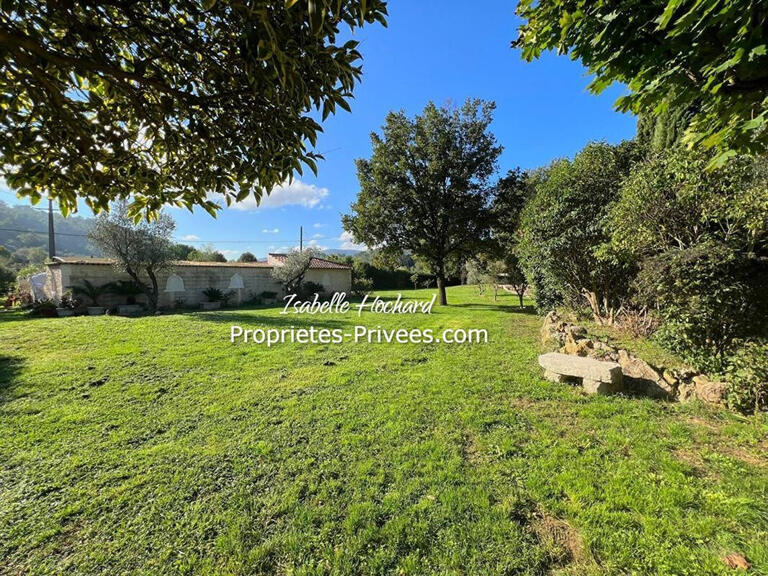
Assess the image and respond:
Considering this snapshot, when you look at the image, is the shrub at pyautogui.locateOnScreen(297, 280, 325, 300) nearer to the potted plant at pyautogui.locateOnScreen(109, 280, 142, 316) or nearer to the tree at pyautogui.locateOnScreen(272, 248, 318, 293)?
the tree at pyautogui.locateOnScreen(272, 248, 318, 293)

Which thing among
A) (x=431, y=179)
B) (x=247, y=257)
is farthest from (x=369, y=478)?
(x=247, y=257)

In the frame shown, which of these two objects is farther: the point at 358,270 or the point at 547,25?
the point at 358,270

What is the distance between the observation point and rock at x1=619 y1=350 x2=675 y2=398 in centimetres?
419

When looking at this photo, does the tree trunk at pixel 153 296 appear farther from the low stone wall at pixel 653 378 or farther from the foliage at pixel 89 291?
the low stone wall at pixel 653 378

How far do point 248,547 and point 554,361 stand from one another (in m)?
4.68

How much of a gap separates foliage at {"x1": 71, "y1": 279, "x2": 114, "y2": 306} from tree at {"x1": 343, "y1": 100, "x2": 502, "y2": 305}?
A: 40.5 ft

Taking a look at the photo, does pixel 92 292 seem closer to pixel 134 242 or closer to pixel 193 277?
pixel 134 242

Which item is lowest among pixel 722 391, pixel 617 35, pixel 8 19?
pixel 722 391

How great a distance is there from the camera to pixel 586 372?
448cm

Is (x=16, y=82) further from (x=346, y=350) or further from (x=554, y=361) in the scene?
(x=554, y=361)

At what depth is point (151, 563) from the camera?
1.91 metres

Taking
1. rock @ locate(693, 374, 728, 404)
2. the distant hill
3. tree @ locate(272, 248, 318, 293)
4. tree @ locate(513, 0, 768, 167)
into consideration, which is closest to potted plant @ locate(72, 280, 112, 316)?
tree @ locate(272, 248, 318, 293)

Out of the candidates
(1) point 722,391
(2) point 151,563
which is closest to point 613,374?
(1) point 722,391

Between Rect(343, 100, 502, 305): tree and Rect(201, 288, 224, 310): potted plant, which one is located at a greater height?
Rect(343, 100, 502, 305): tree
